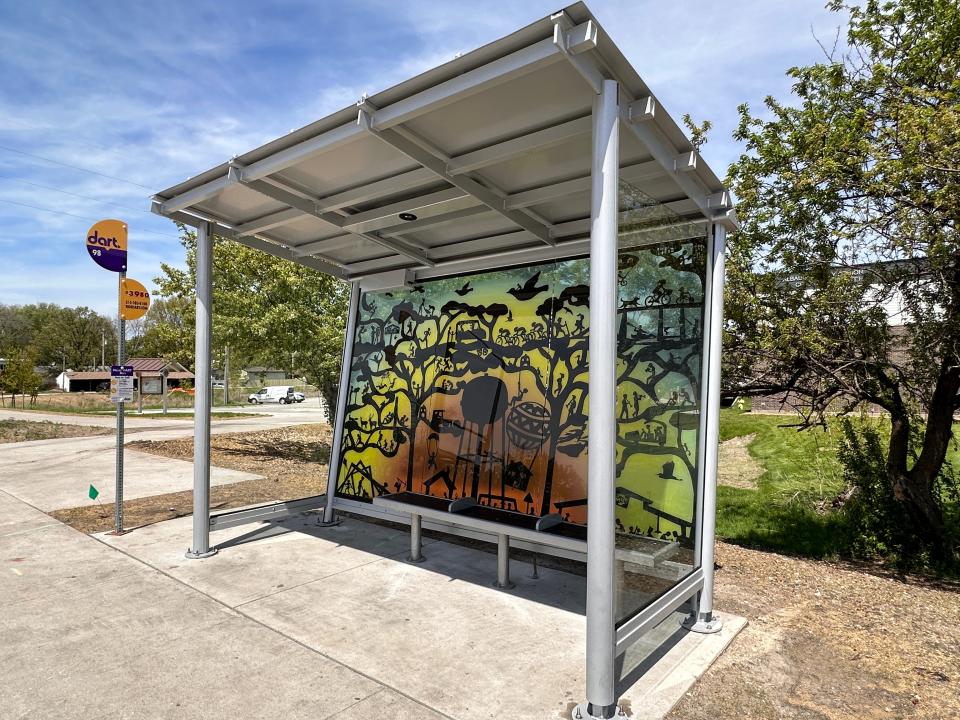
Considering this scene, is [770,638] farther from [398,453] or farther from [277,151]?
[277,151]

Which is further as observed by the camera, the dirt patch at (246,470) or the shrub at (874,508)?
the dirt patch at (246,470)

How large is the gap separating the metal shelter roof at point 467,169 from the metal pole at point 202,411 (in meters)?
0.63

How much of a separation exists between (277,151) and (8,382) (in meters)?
32.4

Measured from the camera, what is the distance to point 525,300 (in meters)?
5.70

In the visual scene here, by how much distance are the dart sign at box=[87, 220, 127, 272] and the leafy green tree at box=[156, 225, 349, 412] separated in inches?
157

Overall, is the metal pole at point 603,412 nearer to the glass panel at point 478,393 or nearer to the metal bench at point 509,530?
the metal bench at point 509,530

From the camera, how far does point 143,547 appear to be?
223 inches

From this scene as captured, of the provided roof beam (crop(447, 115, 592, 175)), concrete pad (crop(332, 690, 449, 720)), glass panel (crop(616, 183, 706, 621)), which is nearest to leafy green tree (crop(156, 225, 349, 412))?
roof beam (crop(447, 115, 592, 175))

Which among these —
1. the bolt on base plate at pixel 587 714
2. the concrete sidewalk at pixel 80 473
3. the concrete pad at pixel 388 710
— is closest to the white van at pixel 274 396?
the concrete sidewalk at pixel 80 473

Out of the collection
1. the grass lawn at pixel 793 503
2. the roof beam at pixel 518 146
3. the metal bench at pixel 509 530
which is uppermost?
the roof beam at pixel 518 146

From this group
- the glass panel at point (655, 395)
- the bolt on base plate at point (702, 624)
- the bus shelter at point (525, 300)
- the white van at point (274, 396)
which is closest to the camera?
the bus shelter at point (525, 300)

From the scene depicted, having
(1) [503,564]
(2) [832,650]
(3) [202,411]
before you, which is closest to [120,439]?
(3) [202,411]

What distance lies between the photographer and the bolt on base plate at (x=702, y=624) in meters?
3.90

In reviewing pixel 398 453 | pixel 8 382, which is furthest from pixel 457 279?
pixel 8 382
